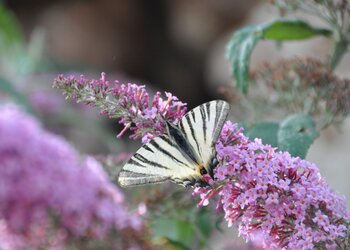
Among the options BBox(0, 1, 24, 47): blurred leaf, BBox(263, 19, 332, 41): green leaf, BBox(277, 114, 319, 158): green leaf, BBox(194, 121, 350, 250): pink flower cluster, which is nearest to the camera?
BBox(194, 121, 350, 250): pink flower cluster

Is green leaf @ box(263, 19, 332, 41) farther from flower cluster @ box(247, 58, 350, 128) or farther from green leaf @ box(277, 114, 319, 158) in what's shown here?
green leaf @ box(277, 114, 319, 158)

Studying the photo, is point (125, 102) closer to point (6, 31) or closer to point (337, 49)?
point (337, 49)

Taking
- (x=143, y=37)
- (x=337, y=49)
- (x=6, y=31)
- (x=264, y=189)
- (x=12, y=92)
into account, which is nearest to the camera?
(x=264, y=189)

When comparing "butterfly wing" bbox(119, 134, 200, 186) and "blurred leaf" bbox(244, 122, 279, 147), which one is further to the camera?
"blurred leaf" bbox(244, 122, 279, 147)

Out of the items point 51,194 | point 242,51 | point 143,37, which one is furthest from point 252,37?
point 143,37

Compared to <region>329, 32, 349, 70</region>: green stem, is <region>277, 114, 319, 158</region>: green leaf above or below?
below

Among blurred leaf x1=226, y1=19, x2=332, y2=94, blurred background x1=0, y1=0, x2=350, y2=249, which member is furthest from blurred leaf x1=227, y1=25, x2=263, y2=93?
blurred background x1=0, y1=0, x2=350, y2=249

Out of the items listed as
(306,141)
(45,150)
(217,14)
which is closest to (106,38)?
(217,14)
